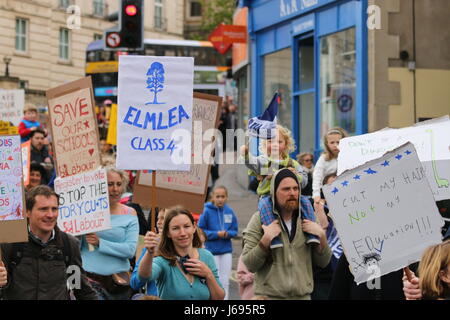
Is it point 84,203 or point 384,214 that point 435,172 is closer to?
point 384,214

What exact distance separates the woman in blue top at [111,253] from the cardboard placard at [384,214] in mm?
2602

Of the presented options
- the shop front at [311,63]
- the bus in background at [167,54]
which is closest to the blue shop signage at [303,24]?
the shop front at [311,63]

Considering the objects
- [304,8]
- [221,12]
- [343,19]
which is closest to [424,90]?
[343,19]

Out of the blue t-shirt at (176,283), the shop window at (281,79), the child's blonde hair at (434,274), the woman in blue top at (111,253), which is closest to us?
the child's blonde hair at (434,274)

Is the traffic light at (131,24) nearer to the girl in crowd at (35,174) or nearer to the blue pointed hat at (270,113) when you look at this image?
the girl in crowd at (35,174)

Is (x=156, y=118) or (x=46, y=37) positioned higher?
(x=46, y=37)

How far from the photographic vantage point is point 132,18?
14.8m

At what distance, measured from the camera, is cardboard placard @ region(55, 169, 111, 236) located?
7848mm

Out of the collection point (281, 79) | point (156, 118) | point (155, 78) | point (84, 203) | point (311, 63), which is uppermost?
point (311, 63)

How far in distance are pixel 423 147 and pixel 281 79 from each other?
47.5 feet

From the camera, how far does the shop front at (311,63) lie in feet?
55.7

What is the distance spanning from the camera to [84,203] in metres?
7.94

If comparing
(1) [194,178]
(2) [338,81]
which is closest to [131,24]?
(2) [338,81]
